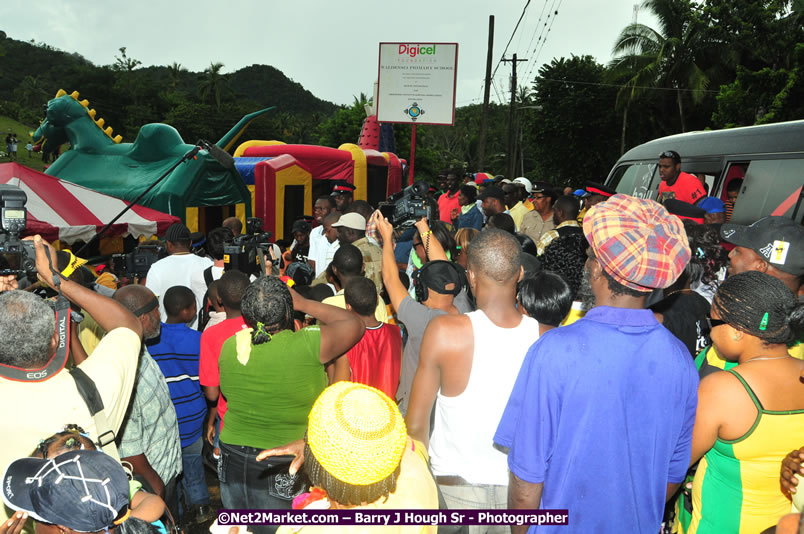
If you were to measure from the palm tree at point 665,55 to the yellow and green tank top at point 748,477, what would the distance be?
28090 millimetres

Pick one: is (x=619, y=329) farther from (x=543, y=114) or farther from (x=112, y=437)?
(x=543, y=114)

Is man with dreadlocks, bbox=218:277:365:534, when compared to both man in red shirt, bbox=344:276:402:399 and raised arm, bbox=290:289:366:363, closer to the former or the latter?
raised arm, bbox=290:289:366:363

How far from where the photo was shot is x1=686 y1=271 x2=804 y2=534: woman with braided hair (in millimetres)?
2111

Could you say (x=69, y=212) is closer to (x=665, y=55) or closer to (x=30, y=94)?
(x=665, y=55)

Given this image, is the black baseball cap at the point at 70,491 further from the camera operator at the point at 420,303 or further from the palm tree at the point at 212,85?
the palm tree at the point at 212,85

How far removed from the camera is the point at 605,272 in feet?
6.14

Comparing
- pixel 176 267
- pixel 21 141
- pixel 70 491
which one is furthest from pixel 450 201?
pixel 21 141

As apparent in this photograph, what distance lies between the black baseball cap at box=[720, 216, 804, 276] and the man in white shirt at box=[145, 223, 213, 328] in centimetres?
424

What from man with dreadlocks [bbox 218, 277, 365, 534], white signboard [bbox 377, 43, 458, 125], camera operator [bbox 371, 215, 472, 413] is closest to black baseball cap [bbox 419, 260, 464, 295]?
camera operator [bbox 371, 215, 472, 413]

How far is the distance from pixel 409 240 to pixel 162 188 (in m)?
6.85

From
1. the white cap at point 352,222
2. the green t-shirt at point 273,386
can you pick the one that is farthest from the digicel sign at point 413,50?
the green t-shirt at point 273,386

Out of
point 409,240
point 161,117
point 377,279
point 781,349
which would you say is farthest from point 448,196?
point 161,117

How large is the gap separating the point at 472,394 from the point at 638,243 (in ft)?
3.01

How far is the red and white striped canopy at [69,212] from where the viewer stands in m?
7.04
